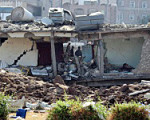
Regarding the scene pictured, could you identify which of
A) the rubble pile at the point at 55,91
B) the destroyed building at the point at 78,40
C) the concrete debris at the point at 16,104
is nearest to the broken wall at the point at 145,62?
the destroyed building at the point at 78,40

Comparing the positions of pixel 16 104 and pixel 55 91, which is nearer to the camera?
pixel 16 104

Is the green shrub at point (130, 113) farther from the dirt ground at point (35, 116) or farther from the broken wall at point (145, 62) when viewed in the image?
the broken wall at point (145, 62)

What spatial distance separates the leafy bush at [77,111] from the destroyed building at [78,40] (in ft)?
43.4

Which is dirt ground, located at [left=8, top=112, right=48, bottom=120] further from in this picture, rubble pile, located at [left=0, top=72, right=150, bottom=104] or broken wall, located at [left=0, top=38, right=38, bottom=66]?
broken wall, located at [left=0, top=38, right=38, bottom=66]

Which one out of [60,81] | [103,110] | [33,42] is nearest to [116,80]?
[60,81]

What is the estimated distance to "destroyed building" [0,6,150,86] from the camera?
74.2 ft

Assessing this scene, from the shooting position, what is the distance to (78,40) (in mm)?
24062

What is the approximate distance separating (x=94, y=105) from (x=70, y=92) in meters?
7.47

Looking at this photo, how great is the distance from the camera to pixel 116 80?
74.4 ft

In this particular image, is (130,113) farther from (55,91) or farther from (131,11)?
(131,11)

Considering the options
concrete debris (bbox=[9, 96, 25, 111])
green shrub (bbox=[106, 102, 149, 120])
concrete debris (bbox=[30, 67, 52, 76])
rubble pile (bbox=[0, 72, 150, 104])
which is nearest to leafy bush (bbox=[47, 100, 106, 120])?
green shrub (bbox=[106, 102, 149, 120])

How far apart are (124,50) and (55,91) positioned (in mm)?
10216

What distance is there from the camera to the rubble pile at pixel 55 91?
14463 millimetres

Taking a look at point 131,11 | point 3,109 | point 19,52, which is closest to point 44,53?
point 19,52
